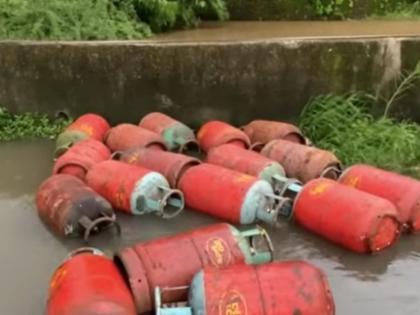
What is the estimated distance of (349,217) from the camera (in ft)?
13.4

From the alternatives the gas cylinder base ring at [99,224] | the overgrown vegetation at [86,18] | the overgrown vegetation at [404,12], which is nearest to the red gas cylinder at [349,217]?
the gas cylinder base ring at [99,224]

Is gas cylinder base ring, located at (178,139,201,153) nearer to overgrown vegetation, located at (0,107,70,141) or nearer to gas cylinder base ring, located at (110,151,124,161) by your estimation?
gas cylinder base ring, located at (110,151,124,161)

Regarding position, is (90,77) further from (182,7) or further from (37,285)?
(37,285)

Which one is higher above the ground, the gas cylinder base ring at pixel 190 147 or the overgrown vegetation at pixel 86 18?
the overgrown vegetation at pixel 86 18

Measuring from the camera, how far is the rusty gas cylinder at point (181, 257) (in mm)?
3328

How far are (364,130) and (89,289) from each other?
3498mm

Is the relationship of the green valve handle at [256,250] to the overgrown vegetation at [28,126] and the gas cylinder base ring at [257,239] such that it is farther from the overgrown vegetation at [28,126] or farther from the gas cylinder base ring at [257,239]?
the overgrown vegetation at [28,126]

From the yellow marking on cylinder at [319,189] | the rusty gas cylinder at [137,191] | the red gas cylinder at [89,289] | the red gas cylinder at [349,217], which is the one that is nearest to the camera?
→ the red gas cylinder at [89,289]

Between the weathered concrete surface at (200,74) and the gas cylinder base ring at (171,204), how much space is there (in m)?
1.72

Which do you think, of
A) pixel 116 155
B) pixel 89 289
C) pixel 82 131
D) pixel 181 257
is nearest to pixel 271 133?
pixel 116 155

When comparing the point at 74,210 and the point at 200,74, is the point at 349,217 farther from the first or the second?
the point at 200,74

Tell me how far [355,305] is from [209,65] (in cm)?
321

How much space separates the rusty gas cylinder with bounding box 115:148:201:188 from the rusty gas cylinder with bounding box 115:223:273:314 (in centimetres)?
122

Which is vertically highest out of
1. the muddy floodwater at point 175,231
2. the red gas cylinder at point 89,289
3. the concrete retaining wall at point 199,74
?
the concrete retaining wall at point 199,74
